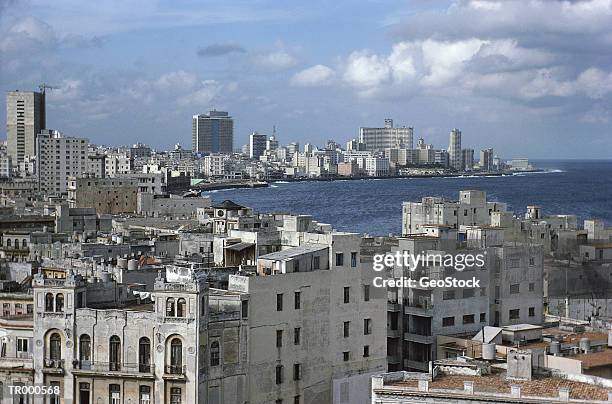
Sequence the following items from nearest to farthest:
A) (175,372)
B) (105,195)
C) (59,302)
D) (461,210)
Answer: (175,372) < (59,302) < (461,210) < (105,195)

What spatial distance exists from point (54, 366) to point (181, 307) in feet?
13.7

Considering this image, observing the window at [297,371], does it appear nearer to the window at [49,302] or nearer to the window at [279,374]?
the window at [279,374]

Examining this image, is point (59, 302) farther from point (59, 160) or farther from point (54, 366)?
point (59, 160)

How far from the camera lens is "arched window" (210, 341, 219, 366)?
31.0 m

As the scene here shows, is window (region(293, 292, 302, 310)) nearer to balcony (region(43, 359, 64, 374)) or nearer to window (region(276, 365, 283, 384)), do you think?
window (region(276, 365, 283, 384))

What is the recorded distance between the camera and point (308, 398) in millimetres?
34031

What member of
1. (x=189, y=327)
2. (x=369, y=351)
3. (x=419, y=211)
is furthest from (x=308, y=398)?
(x=419, y=211)

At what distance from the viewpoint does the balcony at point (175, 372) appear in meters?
30.1

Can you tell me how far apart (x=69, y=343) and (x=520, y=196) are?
534ft

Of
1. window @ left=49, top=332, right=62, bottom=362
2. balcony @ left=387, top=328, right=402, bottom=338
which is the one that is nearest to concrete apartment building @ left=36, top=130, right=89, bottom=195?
balcony @ left=387, top=328, right=402, bottom=338

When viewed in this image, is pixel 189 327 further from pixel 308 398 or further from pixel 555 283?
pixel 555 283

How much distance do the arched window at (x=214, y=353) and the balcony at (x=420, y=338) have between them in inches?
396

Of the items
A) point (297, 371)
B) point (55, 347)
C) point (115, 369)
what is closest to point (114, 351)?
point (115, 369)

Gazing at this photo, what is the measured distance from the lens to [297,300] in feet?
111
